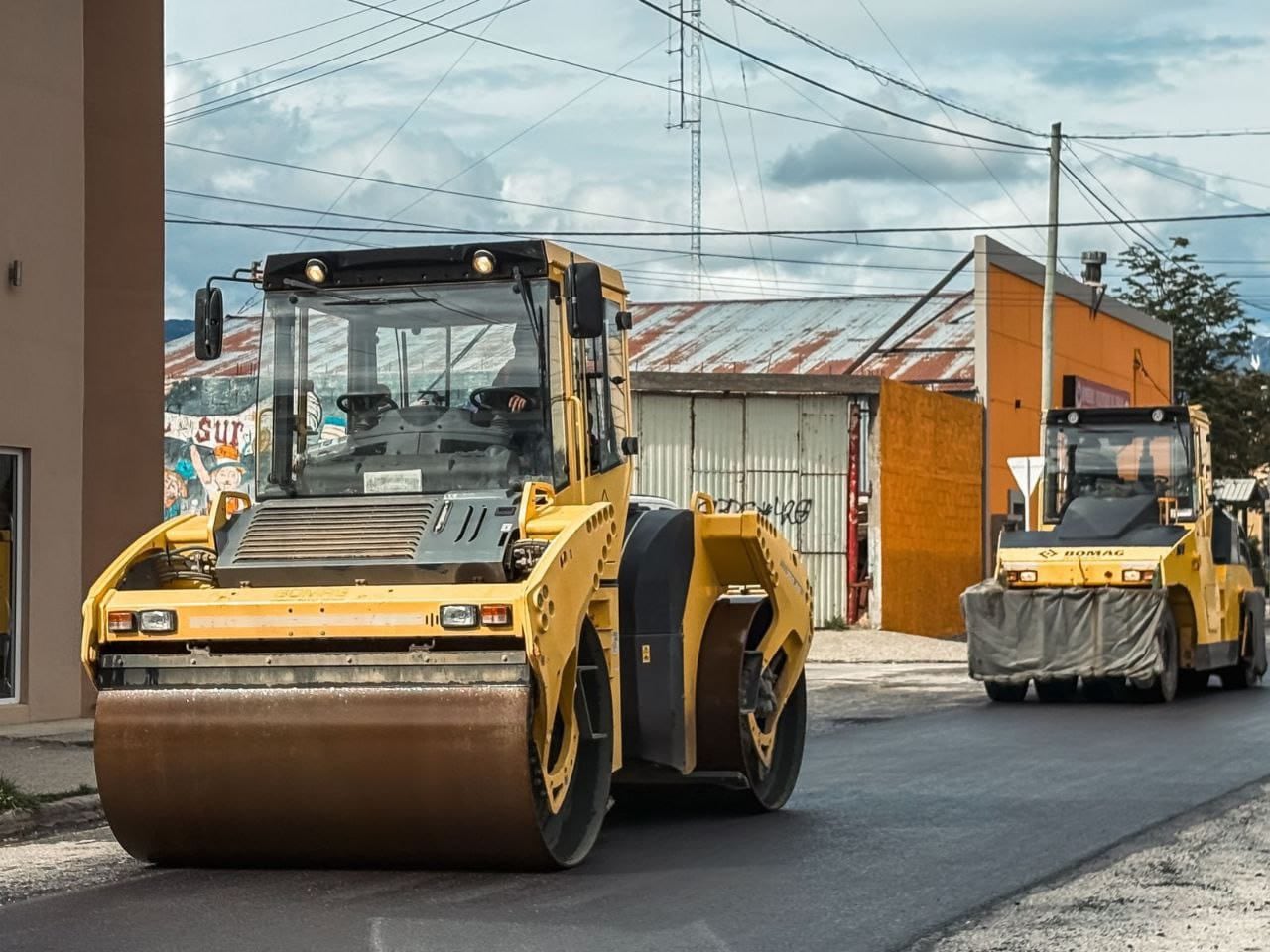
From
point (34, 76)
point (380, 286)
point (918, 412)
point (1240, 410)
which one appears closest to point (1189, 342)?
point (1240, 410)

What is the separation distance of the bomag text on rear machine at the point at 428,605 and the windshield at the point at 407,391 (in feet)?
0.04

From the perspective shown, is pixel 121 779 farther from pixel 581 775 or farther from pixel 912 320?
pixel 912 320

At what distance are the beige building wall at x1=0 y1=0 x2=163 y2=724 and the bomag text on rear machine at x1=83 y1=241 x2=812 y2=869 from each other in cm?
803

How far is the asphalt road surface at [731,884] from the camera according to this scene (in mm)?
8109

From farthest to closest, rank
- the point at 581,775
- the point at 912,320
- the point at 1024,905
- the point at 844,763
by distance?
1. the point at 912,320
2. the point at 844,763
3. the point at 581,775
4. the point at 1024,905

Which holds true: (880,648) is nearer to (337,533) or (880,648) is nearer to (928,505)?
(928,505)

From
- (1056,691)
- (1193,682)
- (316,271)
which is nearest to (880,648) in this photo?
(1193,682)

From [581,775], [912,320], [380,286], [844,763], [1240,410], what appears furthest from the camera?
[1240,410]

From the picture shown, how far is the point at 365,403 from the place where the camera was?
10.5 metres

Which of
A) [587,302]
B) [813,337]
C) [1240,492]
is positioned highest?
[813,337]

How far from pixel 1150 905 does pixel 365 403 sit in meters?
4.51

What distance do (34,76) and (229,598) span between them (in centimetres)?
1045

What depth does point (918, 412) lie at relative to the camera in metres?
34.6

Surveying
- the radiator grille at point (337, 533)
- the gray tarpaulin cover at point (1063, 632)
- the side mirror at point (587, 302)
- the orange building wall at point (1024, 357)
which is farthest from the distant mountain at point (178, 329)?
the side mirror at point (587, 302)
